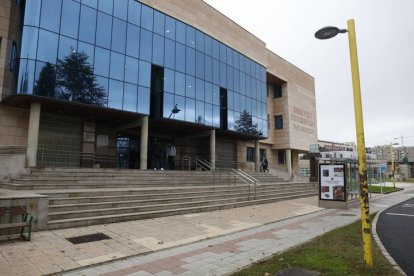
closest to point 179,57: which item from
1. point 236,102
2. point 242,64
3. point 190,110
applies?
point 190,110

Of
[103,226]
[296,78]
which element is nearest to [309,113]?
[296,78]

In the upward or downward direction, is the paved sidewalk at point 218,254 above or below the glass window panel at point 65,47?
below

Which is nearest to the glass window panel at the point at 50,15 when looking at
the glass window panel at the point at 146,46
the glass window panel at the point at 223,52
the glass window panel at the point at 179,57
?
the glass window panel at the point at 146,46

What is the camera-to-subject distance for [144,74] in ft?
70.5

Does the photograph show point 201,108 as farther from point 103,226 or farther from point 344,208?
point 103,226

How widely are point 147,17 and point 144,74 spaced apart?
15.0ft

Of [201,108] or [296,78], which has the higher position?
[296,78]

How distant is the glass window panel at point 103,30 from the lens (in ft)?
63.2

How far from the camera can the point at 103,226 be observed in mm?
9633

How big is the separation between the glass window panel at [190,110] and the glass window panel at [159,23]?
5.65 meters

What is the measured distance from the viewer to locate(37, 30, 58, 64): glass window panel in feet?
54.6

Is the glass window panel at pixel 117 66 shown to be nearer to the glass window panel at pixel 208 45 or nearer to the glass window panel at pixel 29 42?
the glass window panel at pixel 29 42

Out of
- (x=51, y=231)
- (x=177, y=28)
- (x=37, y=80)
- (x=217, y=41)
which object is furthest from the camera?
(x=217, y=41)

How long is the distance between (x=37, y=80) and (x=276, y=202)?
51.1 feet
